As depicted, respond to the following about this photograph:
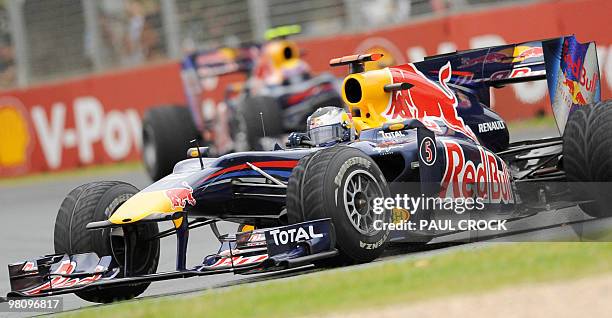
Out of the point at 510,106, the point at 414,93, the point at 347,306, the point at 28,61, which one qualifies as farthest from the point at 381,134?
the point at 28,61

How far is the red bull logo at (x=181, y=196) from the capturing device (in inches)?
334

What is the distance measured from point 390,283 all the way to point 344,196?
101cm

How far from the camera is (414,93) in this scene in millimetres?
9945

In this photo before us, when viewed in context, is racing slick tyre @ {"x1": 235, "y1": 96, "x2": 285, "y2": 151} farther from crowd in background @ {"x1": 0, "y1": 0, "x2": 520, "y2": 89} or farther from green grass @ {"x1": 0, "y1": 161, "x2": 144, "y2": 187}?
green grass @ {"x1": 0, "y1": 161, "x2": 144, "y2": 187}

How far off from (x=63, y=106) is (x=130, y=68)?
161 cm

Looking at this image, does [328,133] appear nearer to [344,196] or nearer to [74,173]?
[344,196]

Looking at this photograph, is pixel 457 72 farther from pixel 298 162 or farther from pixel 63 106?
pixel 63 106

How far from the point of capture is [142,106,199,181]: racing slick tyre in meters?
19.0

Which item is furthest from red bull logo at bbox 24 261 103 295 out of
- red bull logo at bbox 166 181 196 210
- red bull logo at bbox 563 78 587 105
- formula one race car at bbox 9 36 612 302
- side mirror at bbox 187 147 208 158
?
red bull logo at bbox 563 78 587 105

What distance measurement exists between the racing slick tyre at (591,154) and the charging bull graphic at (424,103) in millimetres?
809

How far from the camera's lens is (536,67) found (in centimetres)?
1024

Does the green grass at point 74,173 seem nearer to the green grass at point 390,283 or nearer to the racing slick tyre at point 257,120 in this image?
the racing slick tyre at point 257,120

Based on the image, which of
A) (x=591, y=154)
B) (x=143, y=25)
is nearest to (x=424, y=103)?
(x=591, y=154)

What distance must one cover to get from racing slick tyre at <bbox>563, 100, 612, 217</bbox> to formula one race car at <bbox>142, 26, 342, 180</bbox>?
28.3 ft
